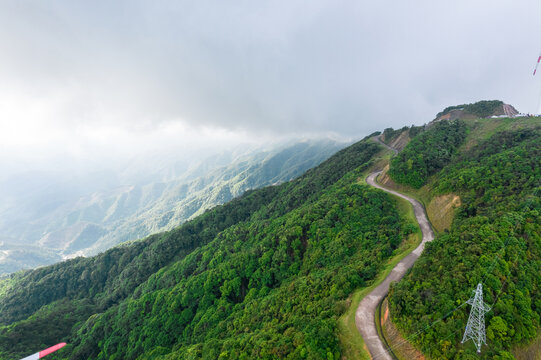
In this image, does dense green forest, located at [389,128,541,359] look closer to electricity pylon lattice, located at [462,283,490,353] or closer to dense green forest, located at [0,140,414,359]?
electricity pylon lattice, located at [462,283,490,353]

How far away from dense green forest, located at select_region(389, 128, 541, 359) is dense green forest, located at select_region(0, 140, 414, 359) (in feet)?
30.3

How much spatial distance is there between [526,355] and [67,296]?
15762cm

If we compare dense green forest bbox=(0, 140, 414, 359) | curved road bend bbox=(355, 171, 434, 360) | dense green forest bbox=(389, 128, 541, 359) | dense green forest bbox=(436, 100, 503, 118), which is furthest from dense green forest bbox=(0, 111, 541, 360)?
dense green forest bbox=(436, 100, 503, 118)

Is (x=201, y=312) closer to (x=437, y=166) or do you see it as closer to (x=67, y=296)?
(x=437, y=166)

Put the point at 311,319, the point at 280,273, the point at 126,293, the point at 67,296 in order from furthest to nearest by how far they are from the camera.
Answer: the point at 67,296 → the point at 126,293 → the point at 280,273 → the point at 311,319

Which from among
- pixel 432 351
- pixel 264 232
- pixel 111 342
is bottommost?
pixel 432 351

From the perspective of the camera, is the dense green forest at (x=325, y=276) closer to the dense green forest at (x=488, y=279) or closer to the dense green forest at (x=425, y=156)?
the dense green forest at (x=488, y=279)

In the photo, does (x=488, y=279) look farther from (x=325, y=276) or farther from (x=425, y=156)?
(x=425, y=156)

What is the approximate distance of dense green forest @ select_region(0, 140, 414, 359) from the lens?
116ft

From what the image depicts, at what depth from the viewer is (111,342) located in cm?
6500

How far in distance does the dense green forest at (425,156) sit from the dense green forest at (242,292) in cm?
1153

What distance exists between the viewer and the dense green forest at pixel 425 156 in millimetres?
67375

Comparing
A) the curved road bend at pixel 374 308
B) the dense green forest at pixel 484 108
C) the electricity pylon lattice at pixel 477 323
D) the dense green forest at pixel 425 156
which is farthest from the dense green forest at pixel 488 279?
the dense green forest at pixel 484 108

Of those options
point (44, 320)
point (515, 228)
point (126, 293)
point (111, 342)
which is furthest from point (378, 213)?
point (44, 320)
